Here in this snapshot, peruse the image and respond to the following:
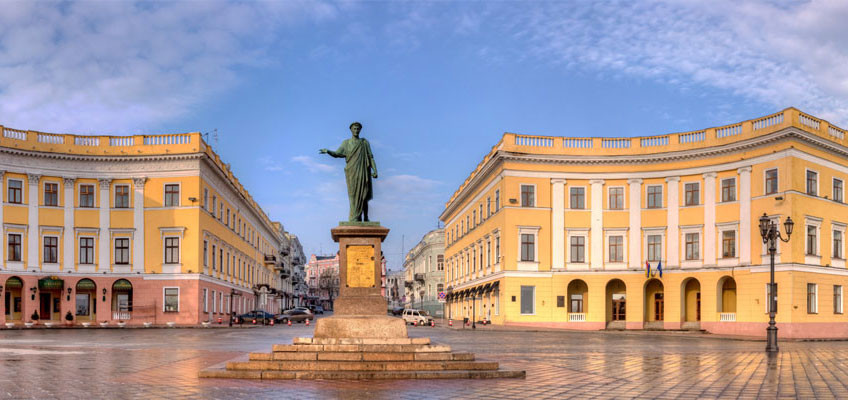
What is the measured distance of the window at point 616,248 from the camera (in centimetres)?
4953

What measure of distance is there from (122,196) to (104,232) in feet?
8.39

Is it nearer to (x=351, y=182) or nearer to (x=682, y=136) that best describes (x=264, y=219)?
(x=682, y=136)

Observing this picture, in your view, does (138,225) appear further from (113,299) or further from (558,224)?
(558,224)

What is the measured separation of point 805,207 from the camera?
41.2 metres

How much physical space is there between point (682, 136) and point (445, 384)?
3922 cm

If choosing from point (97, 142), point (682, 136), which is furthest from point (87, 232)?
point (682, 136)

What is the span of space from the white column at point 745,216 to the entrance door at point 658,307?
6.72 meters

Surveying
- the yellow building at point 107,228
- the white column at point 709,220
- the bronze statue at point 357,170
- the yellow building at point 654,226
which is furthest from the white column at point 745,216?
the yellow building at point 107,228

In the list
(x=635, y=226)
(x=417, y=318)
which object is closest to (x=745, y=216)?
(x=635, y=226)

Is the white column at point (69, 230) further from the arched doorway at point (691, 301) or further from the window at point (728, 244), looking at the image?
the window at point (728, 244)

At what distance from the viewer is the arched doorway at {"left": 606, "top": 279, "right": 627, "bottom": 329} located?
164ft

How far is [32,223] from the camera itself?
48094 mm

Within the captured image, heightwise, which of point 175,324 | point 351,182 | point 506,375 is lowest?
point 175,324

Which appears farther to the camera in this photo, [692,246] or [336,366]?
[692,246]
